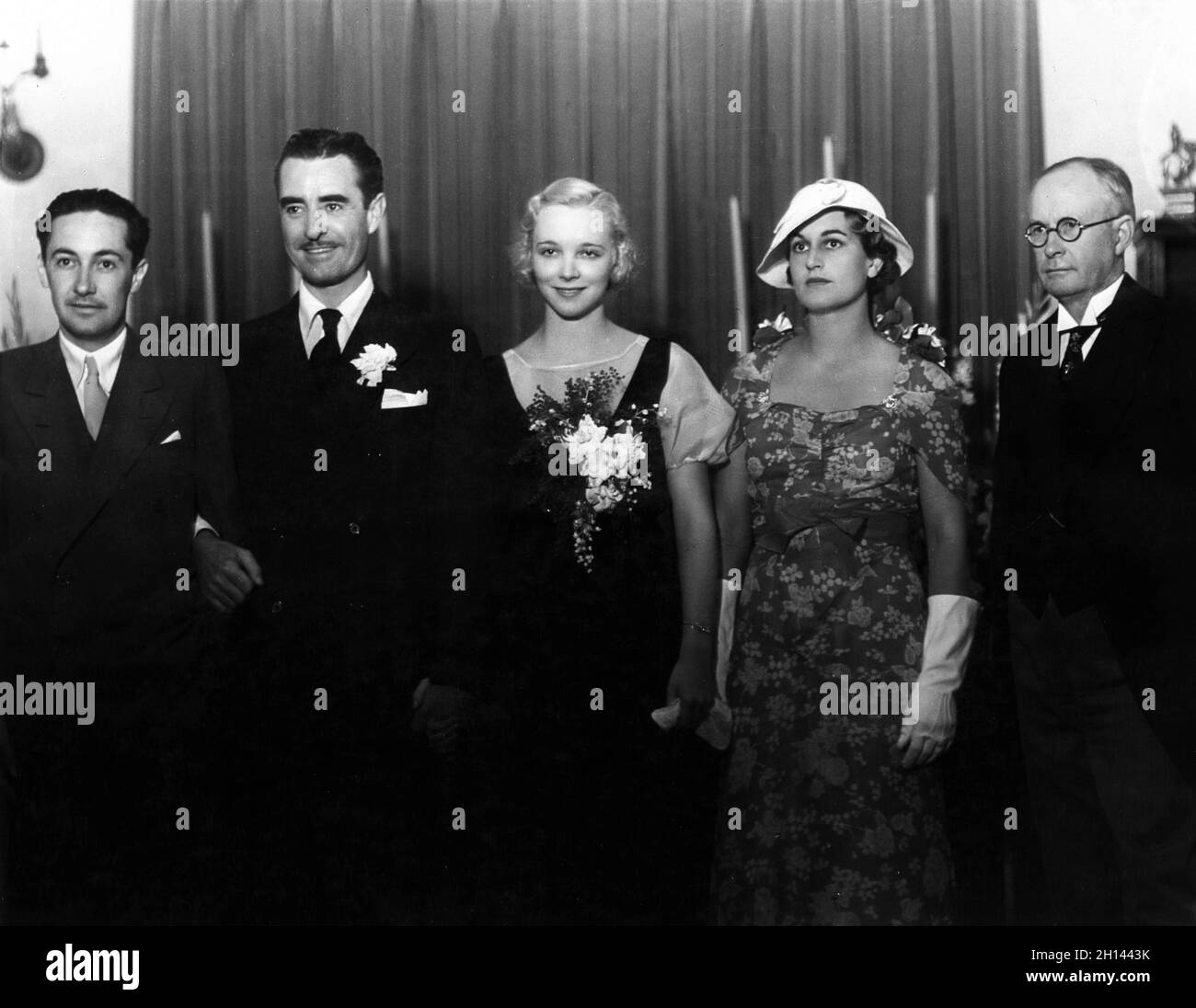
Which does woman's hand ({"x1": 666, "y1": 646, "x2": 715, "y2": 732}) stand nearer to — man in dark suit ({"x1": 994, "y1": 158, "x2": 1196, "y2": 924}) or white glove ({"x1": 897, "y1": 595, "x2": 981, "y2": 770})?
white glove ({"x1": 897, "y1": 595, "x2": 981, "y2": 770})

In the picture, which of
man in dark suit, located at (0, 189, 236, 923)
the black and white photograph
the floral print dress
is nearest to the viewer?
the floral print dress

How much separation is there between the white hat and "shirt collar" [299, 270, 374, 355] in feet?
4.11

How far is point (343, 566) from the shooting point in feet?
15.2

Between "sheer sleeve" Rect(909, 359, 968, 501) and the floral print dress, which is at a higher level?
"sheer sleeve" Rect(909, 359, 968, 501)

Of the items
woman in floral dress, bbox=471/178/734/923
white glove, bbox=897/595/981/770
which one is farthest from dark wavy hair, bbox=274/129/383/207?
white glove, bbox=897/595/981/770

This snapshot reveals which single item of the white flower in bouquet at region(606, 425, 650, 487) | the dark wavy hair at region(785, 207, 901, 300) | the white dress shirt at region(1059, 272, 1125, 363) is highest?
the dark wavy hair at region(785, 207, 901, 300)

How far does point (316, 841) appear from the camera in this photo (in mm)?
4680

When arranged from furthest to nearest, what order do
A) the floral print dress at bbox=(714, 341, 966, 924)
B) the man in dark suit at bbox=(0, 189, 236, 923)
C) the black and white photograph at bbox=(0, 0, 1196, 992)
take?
the man in dark suit at bbox=(0, 189, 236, 923)
the black and white photograph at bbox=(0, 0, 1196, 992)
the floral print dress at bbox=(714, 341, 966, 924)

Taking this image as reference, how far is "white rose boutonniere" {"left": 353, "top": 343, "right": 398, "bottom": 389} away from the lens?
464 centimetres

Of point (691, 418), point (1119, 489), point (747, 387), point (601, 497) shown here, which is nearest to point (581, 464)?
point (601, 497)

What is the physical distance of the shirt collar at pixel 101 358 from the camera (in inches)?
186

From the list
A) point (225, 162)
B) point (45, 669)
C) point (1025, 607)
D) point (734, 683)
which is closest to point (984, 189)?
point (1025, 607)

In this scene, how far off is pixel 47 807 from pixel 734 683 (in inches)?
88.3

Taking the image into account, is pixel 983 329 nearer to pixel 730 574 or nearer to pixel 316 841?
pixel 730 574
